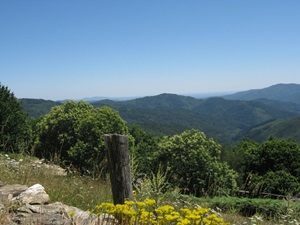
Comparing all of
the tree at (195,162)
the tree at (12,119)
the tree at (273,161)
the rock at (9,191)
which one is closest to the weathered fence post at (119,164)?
the rock at (9,191)

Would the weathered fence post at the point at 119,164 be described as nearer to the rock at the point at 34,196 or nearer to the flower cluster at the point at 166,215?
the flower cluster at the point at 166,215

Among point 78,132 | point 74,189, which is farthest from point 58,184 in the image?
point 78,132

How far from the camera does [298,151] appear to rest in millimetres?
28984

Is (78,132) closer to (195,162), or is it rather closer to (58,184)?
(195,162)

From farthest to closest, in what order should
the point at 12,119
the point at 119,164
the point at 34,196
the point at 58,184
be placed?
the point at 12,119
the point at 58,184
the point at 34,196
the point at 119,164

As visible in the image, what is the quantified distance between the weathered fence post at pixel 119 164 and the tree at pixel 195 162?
43.3ft

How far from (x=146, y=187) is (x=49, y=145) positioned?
14.0 metres

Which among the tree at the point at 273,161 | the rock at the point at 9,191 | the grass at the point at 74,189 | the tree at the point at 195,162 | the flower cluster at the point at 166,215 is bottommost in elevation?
the tree at the point at 273,161

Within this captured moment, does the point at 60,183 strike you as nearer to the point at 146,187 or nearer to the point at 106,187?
the point at 106,187

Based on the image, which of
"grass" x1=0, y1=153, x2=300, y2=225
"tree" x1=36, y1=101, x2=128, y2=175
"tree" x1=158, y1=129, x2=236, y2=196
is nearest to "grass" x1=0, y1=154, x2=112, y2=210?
"grass" x1=0, y1=153, x2=300, y2=225

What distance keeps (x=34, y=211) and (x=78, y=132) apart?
12276 mm

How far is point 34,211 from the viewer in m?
3.95

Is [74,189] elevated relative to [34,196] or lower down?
lower down

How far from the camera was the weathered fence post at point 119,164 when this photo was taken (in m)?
4.05
